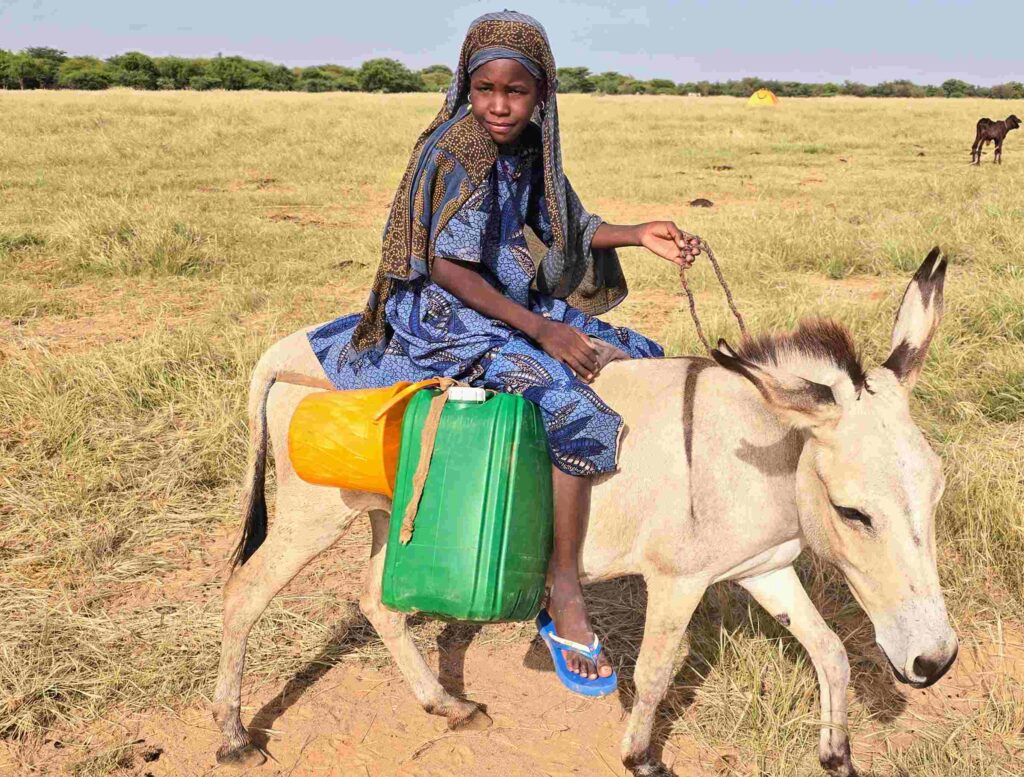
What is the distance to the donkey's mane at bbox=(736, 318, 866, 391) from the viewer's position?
233cm

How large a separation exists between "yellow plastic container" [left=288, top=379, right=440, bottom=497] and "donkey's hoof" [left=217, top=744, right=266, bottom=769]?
98 cm

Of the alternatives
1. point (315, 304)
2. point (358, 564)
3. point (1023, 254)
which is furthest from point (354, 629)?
point (1023, 254)

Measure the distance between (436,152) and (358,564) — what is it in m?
1.98

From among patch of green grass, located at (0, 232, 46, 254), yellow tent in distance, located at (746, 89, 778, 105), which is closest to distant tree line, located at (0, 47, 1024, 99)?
yellow tent in distance, located at (746, 89, 778, 105)

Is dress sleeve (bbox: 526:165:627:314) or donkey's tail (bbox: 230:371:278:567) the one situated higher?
dress sleeve (bbox: 526:165:627:314)

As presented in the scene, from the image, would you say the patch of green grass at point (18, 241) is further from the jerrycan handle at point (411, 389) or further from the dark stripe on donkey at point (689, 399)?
the dark stripe on donkey at point (689, 399)

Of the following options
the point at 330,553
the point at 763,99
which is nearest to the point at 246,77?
the point at 763,99

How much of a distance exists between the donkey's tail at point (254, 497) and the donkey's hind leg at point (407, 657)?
15.3 inches

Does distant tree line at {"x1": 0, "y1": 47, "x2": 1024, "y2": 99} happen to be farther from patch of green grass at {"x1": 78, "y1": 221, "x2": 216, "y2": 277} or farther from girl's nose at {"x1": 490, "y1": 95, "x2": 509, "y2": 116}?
girl's nose at {"x1": 490, "y1": 95, "x2": 509, "y2": 116}

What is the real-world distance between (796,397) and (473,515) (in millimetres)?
858

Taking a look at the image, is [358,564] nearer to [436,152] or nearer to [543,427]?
[543,427]

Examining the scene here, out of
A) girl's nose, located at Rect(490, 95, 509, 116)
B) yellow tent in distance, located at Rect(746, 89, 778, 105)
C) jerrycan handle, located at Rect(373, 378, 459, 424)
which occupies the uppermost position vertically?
yellow tent in distance, located at Rect(746, 89, 778, 105)

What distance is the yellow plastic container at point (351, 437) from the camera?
7.89 ft

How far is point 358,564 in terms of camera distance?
3.87 m
